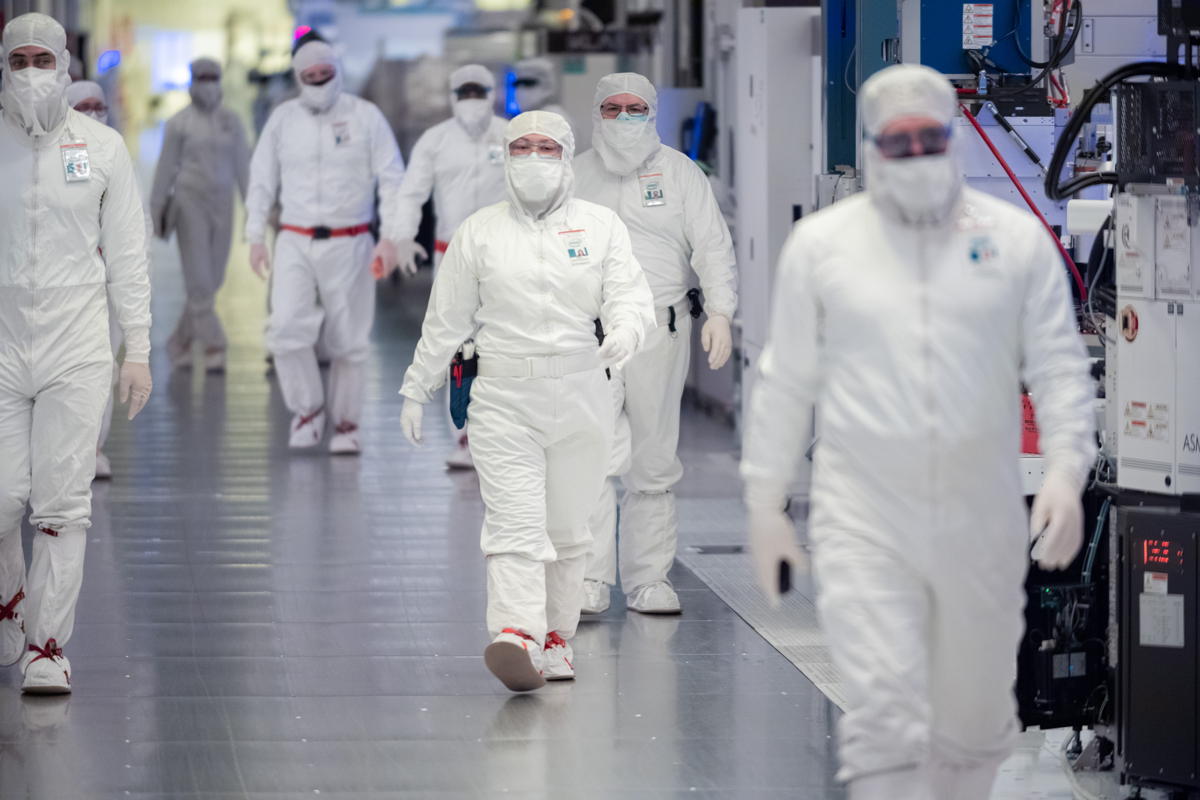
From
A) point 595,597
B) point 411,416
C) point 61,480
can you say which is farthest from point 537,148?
point 595,597

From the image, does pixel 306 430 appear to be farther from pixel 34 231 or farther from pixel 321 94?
pixel 34 231

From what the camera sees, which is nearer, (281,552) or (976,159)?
(976,159)

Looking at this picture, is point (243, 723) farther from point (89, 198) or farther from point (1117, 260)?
point (1117, 260)

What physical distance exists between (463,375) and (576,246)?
0.50 m

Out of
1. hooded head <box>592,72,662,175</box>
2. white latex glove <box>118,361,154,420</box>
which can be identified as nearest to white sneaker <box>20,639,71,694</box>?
white latex glove <box>118,361,154,420</box>

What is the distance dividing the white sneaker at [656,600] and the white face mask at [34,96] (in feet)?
8.59

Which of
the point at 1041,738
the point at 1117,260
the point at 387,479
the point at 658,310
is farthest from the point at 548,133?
the point at 387,479

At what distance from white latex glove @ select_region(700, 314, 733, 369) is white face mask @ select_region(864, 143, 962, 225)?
274 cm

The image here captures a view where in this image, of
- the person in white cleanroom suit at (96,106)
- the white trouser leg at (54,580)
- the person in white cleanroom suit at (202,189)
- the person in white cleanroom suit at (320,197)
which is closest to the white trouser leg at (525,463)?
the white trouser leg at (54,580)

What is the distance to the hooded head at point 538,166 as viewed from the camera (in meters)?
5.52

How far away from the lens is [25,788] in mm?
4742

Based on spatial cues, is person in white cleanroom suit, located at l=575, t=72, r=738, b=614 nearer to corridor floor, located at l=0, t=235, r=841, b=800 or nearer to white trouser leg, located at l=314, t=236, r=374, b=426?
corridor floor, located at l=0, t=235, r=841, b=800

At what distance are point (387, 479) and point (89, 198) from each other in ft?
14.2

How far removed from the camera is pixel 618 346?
212 inches
